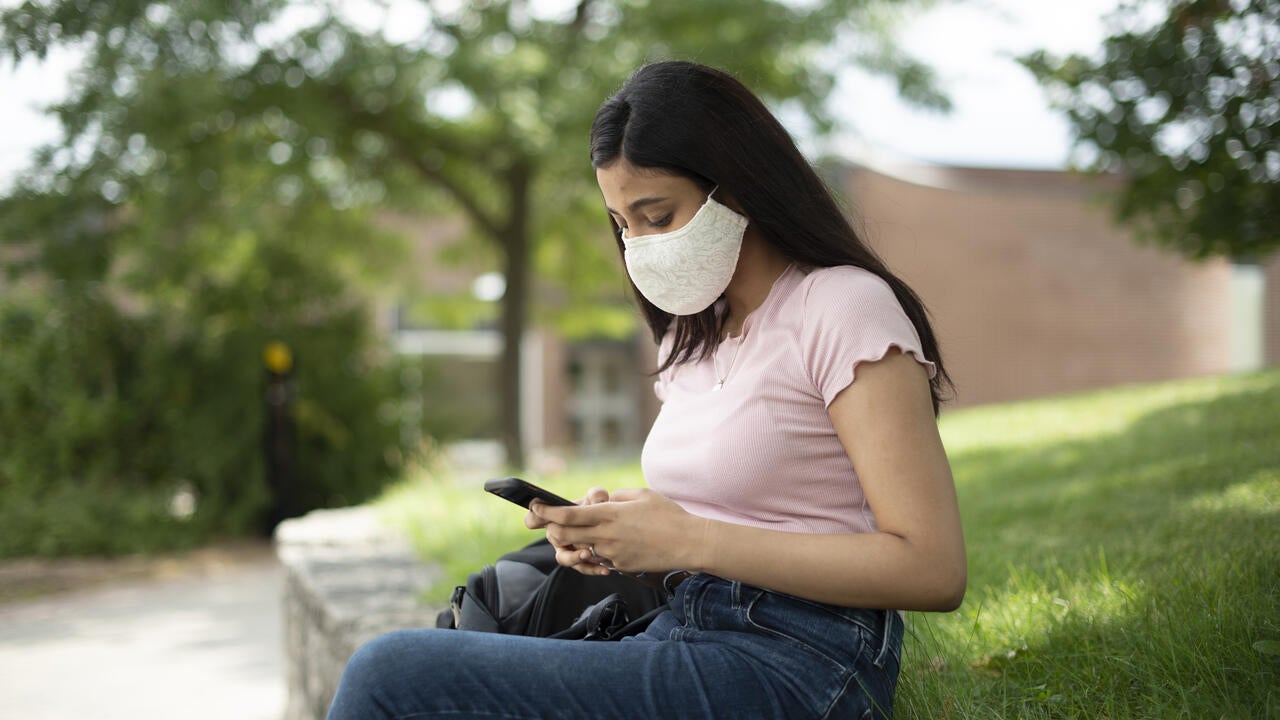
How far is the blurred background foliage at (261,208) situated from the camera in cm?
850

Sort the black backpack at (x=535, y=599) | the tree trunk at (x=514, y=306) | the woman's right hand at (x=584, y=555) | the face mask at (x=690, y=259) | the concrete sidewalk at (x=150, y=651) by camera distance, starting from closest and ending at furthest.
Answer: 1. the woman's right hand at (x=584, y=555)
2. the face mask at (x=690, y=259)
3. the black backpack at (x=535, y=599)
4. the concrete sidewalk at (x=150, y=651)
5. the tree trunk at (x=514, y=306)

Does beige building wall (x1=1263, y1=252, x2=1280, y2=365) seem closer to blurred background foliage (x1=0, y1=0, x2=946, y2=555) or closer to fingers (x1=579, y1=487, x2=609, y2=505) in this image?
blurred background foliage (x1=0, y1=0, x2=946, y2=555)

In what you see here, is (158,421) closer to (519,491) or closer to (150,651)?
(150,651)

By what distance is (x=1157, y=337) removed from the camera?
21203 mm

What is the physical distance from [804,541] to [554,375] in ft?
68.4

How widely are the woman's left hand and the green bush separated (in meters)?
9.19

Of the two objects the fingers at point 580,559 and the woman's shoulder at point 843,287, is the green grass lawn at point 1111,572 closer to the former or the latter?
the fingers at point 580,559

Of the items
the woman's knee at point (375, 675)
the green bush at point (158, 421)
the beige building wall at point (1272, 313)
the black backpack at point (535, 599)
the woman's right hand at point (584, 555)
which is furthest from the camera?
the beige building wall at point (1272, 313)

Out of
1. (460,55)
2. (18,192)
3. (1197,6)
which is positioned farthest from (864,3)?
(18,192)

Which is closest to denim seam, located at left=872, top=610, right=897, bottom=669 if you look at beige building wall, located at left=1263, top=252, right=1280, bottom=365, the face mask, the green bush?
the face mask

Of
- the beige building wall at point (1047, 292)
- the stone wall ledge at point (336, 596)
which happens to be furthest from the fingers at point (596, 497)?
the beige building wall at point (1047, 292)

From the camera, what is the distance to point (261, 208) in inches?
397

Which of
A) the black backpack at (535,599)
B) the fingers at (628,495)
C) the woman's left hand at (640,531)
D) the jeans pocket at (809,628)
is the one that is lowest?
the black backpack at (535,599)

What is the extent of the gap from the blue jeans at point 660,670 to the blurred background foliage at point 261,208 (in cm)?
669
